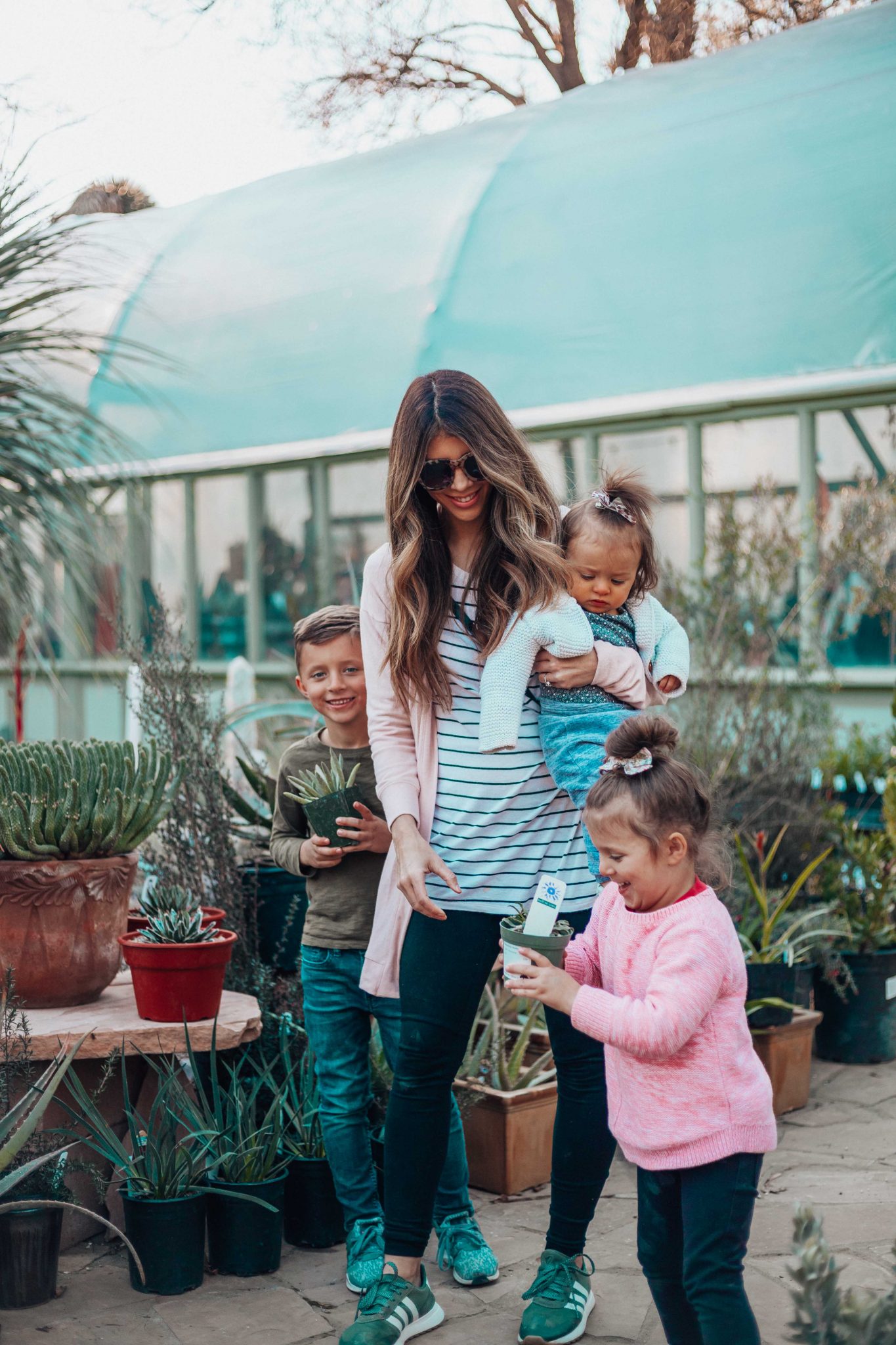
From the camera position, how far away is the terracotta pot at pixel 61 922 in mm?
3084

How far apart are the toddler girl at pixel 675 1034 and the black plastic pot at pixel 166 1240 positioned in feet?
3.66

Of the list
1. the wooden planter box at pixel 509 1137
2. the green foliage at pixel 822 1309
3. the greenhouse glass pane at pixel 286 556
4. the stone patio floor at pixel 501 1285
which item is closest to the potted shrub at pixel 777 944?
the stone patio floor at pixel 501 1285

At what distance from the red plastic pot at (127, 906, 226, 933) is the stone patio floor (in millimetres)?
736

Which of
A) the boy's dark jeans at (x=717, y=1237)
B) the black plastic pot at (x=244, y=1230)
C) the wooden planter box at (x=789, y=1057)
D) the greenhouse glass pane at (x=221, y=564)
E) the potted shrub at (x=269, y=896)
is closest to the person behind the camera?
the boy's dark jeans at (x=717, y=1237)

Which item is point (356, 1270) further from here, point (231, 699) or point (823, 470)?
point (823, 470)

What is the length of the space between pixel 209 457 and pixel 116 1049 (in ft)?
22.0

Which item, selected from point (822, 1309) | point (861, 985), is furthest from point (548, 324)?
point (822, 1309)

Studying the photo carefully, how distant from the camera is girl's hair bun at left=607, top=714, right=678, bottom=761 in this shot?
86.0 inches

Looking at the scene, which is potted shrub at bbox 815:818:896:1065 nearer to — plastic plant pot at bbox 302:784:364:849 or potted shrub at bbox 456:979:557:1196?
potted shrub at bbox 456:979:557:1196

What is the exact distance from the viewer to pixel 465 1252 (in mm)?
2902

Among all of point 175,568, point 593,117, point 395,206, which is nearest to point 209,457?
point 175,568

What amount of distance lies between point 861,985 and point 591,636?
99.1 inches

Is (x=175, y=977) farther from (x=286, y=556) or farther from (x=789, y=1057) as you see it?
(x=286, y=556)

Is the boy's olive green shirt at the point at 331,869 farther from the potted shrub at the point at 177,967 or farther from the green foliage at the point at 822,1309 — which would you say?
the green foliage at the point at 822,1309
